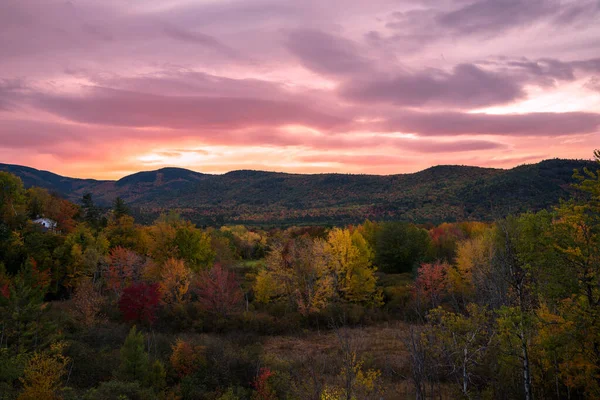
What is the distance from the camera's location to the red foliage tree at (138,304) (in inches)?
1586

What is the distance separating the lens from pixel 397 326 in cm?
4494

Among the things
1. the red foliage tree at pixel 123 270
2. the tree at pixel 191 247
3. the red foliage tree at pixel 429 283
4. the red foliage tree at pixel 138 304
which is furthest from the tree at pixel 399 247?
the red foliage tree at pixel 138 304

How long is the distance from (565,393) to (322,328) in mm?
28388

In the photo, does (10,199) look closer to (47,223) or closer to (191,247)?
(47,223)

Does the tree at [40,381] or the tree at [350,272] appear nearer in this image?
the tree at [40,381]

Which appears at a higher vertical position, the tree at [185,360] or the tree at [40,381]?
the tree at [40,381]

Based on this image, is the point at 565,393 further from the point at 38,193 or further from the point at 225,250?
the point at 38,193

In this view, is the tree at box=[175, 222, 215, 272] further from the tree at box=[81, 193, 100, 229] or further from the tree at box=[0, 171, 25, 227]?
the tree at box=[0, 171, 25, 227]

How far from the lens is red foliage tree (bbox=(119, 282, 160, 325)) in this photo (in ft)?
132

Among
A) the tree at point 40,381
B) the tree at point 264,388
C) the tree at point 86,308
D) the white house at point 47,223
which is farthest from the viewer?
the white house at point 47,223

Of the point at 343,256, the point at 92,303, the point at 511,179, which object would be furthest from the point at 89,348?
the point at 511,179

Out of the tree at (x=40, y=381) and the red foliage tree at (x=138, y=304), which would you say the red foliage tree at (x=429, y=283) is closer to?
the red foliage tree at (x=138, y=304)

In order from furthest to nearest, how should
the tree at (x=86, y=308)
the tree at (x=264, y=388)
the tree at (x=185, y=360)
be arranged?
the tree at (x=86, y=308) → the tree at (x=185, y=360) → the tree at (x=264, y=388)

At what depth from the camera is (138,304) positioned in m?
40.3
